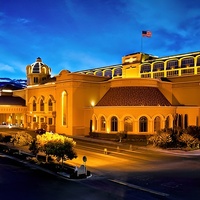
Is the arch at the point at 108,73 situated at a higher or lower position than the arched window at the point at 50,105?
higher

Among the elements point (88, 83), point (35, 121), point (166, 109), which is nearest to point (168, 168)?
point (166, 109)

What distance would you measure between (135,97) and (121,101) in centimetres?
215

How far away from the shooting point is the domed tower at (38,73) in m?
65.8

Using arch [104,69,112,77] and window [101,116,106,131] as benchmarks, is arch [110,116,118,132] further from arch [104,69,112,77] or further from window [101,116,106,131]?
arch [104,69,112,77]

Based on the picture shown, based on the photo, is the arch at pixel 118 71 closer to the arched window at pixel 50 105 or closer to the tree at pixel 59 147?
the arched window at pixel 50 105

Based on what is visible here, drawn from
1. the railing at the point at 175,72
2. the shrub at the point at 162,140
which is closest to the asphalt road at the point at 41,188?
the shrub at the point at 162,140

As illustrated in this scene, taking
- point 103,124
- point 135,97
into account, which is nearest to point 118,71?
point 135,97

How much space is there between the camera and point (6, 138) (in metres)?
37.4

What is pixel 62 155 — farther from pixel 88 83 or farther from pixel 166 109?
pixel 88 83

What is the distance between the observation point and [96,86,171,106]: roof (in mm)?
41031

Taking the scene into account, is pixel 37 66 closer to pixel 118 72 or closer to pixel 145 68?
pixel 118 72

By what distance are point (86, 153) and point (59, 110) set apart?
20.6m

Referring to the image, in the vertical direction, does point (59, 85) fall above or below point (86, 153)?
above

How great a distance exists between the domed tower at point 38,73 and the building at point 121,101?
5865 mm
